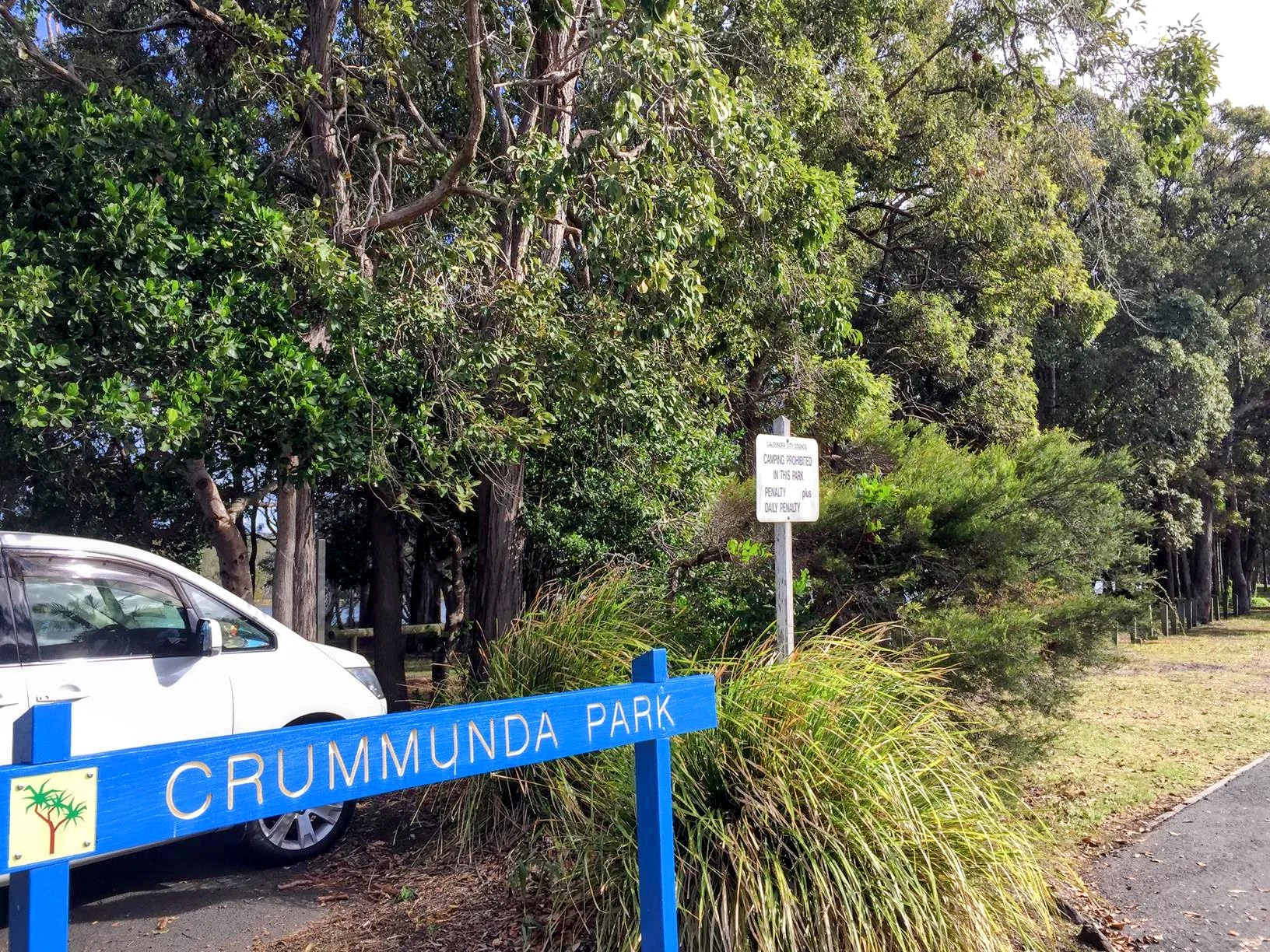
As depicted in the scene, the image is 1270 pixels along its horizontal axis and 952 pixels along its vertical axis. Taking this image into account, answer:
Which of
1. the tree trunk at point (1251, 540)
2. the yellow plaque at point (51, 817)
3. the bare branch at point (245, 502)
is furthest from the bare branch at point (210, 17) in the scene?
the tree trunk at point (1251, 540)

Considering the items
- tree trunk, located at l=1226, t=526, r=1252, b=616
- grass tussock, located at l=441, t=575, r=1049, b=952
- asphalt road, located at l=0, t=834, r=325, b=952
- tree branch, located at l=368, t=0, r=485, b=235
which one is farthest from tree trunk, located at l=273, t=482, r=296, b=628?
tree trunk, located at l=1226, t=526, r=1252, b=616

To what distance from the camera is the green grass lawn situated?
24.7 feet

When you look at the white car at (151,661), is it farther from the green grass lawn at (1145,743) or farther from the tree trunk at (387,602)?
the tree trunk at (387,602)

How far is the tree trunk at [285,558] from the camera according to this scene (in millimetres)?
9594

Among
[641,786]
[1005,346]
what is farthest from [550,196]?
[1005,346]

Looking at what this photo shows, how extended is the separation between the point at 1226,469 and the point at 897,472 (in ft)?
80.7

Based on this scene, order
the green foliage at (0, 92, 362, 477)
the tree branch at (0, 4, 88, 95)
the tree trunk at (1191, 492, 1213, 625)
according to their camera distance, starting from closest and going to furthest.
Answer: the green foliage at (0, 92, 362, 477) < the tree branch at (0, 4, 88, 95) < the tree trunk at (1191, 492, 1213, 625)

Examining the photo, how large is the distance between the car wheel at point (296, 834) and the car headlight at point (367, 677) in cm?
71

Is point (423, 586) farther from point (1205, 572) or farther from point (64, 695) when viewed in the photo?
point (64, 695)

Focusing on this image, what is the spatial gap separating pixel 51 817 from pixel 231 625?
160 inches

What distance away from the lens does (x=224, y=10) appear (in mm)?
8844

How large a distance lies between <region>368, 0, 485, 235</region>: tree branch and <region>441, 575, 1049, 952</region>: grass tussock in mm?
4491

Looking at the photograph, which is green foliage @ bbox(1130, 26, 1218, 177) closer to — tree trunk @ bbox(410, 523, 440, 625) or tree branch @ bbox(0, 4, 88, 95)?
tree branch @ bbox(0, 4, 88, 95)

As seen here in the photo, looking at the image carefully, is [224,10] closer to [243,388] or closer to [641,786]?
[243,388]
